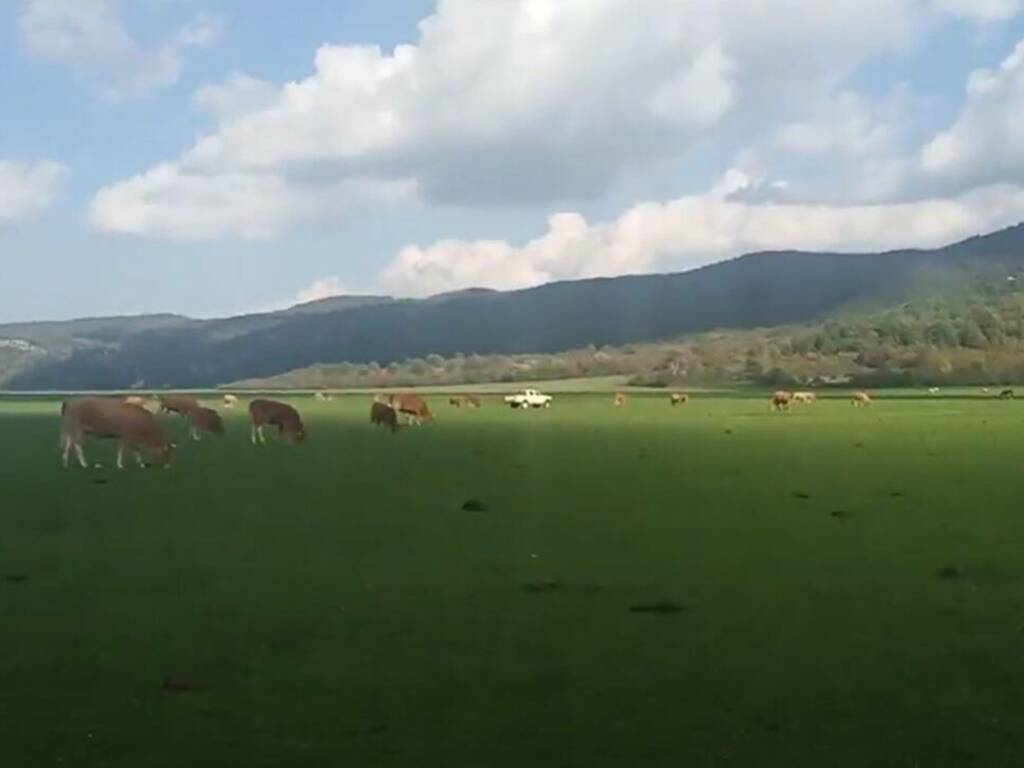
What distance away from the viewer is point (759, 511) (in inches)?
619

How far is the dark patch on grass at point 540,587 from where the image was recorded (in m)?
10.1

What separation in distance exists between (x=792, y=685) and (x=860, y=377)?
12375cm

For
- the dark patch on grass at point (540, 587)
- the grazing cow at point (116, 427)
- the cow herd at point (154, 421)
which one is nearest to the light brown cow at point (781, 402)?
the cow herd at point (154, 421)

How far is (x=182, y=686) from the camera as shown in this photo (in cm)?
716

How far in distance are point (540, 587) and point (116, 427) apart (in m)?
16.6

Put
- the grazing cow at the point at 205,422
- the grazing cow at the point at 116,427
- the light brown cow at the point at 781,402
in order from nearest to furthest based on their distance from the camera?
the grazing cow at the point at 116,427, the grazing cow at the point at 205,422, the light brown cow at the point at 781,402

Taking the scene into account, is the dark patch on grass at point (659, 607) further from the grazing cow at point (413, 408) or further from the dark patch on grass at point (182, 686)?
the grazing cow at point (413, 408)

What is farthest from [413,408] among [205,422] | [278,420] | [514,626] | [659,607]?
[514,626]

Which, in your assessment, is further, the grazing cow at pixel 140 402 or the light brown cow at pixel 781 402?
the light brown cow at pixel 781 402

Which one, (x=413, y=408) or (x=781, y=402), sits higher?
(x=413, y=408)

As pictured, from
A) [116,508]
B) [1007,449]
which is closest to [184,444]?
[116,508]

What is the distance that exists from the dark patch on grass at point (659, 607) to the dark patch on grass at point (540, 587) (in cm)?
92

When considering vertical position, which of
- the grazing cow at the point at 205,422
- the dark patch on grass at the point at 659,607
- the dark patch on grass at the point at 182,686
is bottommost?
the dark patch on grass at the point at 659,607

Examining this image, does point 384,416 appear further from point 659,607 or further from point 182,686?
point 182,686
